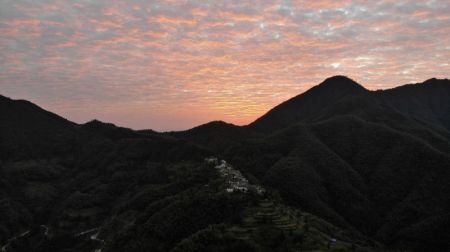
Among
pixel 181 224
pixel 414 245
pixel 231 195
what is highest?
pixel 231 195

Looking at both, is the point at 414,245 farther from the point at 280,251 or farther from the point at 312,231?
the point at 280,251

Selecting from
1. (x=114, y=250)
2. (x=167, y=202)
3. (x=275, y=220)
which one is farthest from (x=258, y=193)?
(x=114, y=250)

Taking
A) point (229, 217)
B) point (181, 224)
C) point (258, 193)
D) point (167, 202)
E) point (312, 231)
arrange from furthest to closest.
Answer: point (167, 202)
point (258, 193)
point (181, 224)
point (229, 217)
point (312, 231)

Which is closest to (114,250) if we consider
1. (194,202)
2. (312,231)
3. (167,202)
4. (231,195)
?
(167,202)

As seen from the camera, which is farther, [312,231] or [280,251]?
[312,231]

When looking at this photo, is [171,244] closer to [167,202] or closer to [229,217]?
[229,217]

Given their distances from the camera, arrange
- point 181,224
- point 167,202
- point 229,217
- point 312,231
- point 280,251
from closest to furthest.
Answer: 1. point 280,251
2. point 312,231
3. point 229,217
4. point 181,224
5. point 167,202

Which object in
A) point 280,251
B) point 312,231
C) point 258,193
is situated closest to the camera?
point 280,251

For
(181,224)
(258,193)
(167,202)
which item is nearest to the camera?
(181,224)

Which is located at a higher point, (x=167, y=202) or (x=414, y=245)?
(x=167, y=202)
